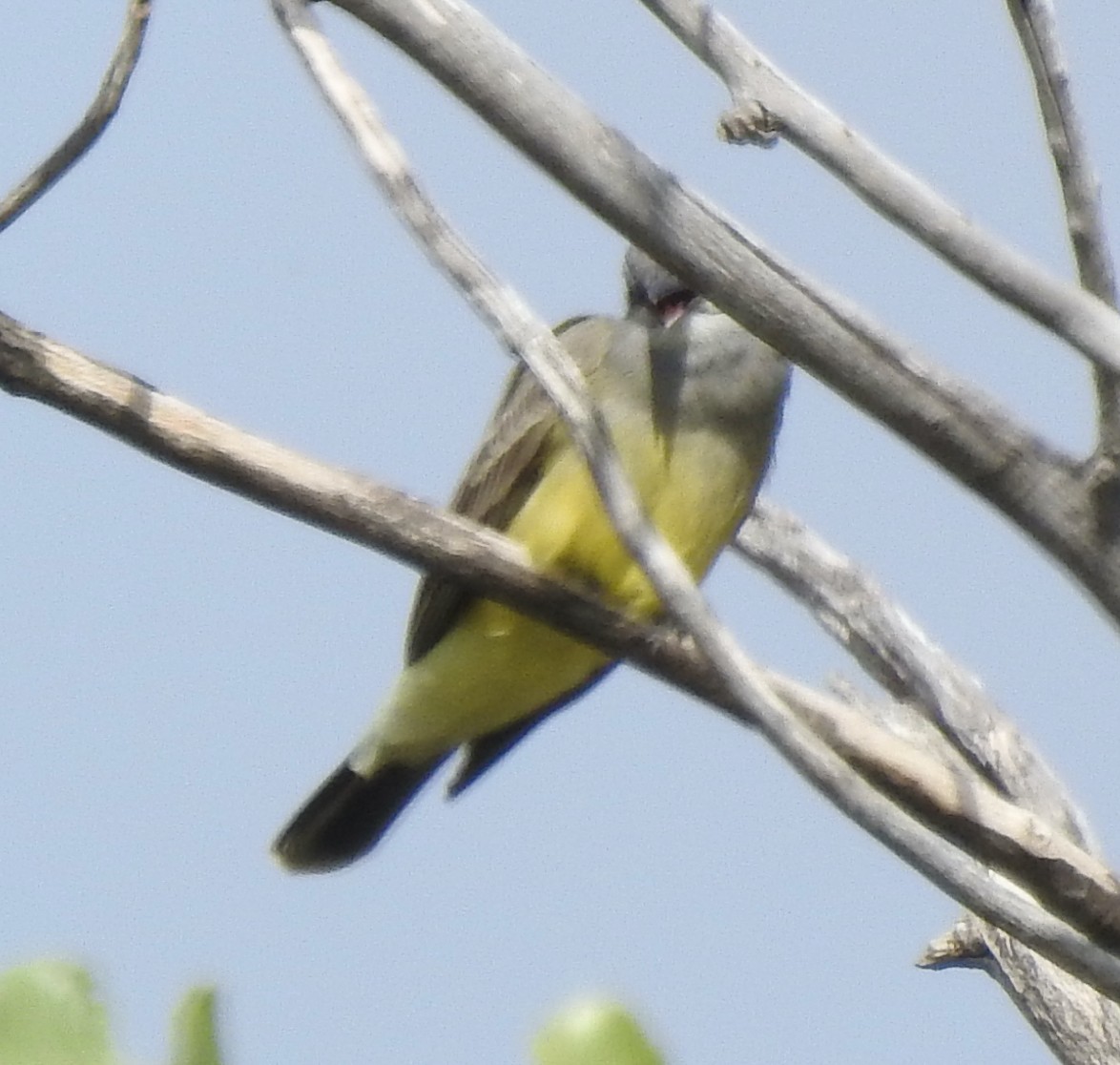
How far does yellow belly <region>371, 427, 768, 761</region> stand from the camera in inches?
145

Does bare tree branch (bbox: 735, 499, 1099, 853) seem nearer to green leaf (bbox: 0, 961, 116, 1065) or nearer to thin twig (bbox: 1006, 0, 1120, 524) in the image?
thin twig (bbox: 1006, 0, 1120, 524)

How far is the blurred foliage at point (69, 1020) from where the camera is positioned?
1245 mm

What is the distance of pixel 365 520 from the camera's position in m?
2.95

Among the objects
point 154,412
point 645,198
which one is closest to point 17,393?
point 154,412

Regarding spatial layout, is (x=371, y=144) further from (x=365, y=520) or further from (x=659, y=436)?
(x=659, y=436)

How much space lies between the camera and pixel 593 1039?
53.6 inches

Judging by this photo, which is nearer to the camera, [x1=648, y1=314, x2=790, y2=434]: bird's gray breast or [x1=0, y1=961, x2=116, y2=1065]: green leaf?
[x1=0, y1=961, x2=116, y2=1065]: green leaf

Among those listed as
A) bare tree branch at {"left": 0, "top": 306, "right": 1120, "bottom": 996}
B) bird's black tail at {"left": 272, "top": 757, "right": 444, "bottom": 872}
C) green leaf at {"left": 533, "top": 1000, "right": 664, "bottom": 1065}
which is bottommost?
bird's black tail at {"left": 272, "top": 757, "right": 444, "bottom": 872}

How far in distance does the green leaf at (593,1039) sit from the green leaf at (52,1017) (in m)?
0.30

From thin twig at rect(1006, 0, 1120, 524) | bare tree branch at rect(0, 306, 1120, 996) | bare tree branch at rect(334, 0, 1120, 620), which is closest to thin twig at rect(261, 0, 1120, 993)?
bare tree branch at rect(0, 306, 1120, 996)

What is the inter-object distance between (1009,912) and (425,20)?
4.24 feet

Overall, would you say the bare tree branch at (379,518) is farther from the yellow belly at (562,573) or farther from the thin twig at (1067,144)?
the thin twig at (1067,144)

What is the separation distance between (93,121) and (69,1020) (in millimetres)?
1683

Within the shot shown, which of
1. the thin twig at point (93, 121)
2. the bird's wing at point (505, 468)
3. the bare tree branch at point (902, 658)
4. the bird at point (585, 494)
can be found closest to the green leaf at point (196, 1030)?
the thin twig at point (93, 121)
